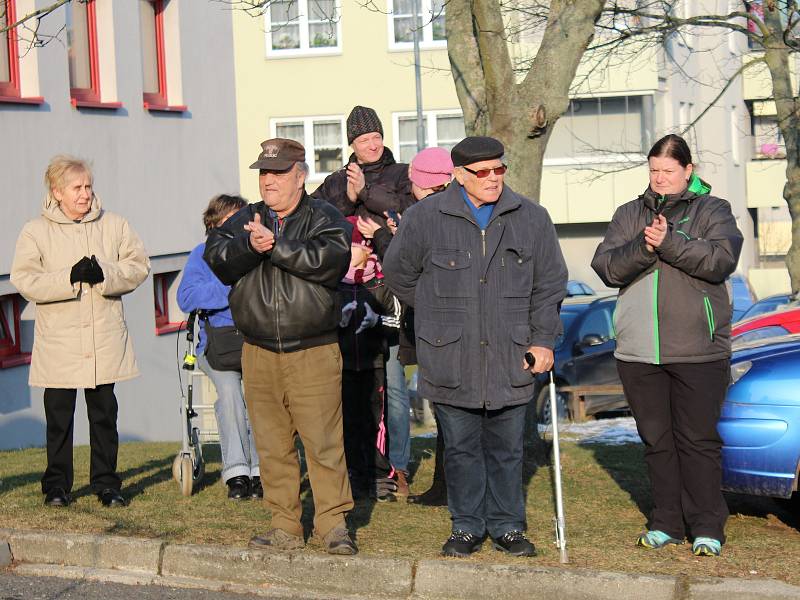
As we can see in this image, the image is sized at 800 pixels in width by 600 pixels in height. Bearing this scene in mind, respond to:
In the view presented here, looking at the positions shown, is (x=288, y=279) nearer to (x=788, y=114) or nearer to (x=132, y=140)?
(x=132, y=140)

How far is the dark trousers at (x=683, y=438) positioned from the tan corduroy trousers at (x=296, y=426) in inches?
60.7

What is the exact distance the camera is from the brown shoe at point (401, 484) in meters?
8.22

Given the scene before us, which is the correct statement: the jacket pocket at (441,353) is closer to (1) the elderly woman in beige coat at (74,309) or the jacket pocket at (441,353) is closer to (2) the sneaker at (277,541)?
(2) the sneaker at (277,541)

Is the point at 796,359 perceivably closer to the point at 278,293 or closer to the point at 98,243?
the point at 278,293

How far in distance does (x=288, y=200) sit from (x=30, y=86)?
10.9m

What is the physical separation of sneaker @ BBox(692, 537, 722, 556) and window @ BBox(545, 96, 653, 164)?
35780 mm

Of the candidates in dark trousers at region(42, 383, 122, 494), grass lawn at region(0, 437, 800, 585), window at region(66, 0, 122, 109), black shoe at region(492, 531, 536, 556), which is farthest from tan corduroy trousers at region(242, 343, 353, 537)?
window at region(66, 0, 122, 109)

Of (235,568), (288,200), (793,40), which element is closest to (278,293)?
(288,200)

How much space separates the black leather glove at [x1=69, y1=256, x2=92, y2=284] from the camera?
7742 millimetres

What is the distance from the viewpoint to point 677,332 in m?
6.58

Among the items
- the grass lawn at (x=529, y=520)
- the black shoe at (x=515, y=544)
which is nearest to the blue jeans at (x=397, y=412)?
the grass lawn at (x=529, y=520)

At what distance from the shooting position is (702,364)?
661cm

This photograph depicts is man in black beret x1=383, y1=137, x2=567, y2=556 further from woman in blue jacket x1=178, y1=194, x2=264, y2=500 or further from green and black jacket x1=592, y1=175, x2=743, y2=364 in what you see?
woman in blue jacket x1=178, y1=194, x2=264, y2=500

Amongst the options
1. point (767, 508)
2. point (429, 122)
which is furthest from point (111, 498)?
point (429, 122)
